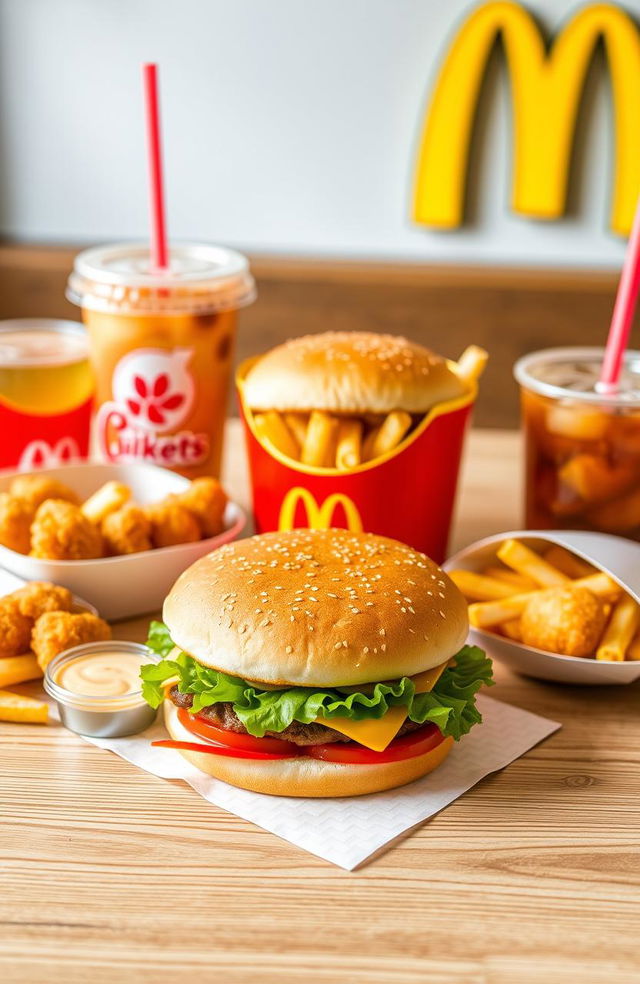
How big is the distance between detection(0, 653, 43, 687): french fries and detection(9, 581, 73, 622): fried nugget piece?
56 mm

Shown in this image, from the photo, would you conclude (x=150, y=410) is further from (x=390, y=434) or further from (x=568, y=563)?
(x=568, y=563)

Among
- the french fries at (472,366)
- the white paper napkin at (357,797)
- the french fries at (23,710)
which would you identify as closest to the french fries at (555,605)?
the white paper napkin at (357,797)

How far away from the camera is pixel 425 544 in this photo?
1.77m

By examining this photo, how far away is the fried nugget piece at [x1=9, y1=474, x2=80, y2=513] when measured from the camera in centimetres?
162

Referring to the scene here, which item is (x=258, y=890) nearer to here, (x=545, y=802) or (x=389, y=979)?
(x=389, y=979)

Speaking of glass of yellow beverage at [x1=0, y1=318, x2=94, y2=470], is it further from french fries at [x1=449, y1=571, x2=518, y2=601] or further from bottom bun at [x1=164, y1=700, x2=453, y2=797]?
bottom bun at [x1=164, y1=700, x2=453, y2=797]

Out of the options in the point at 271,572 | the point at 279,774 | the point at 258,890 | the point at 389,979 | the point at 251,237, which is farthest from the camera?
the point at 251,237

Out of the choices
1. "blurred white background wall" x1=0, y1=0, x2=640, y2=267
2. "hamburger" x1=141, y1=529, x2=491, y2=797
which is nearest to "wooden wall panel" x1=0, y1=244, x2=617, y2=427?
"blurred white background wall" x1=0, y1=0, x2=640, y2=267

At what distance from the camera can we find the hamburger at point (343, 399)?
1.65 m

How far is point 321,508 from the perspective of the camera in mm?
1692

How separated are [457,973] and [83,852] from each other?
1.33 feet

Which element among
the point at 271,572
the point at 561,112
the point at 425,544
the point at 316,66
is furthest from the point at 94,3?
the point at 271,572

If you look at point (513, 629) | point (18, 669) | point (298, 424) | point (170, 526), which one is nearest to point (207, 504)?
point (170, 526)

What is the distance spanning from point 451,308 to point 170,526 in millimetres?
2878
